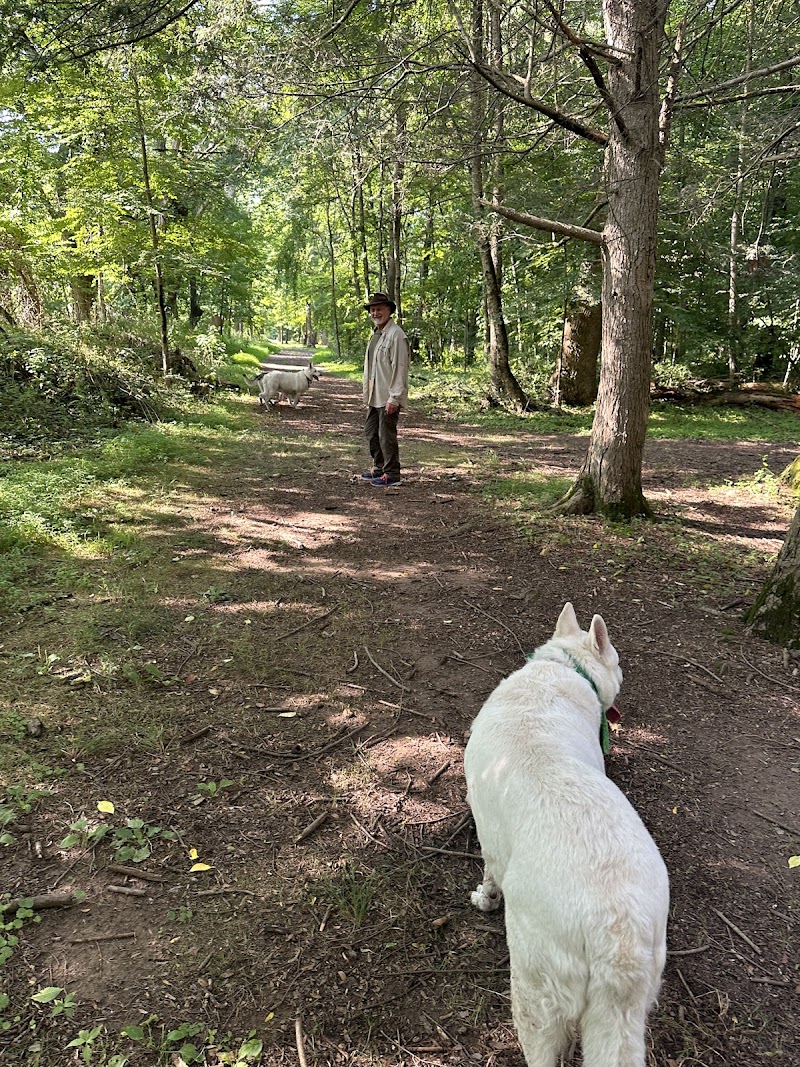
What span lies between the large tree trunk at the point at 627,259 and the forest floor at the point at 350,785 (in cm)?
66

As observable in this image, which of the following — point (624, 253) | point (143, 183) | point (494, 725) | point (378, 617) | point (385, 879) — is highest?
point (143, 183)

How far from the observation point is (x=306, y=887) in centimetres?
236

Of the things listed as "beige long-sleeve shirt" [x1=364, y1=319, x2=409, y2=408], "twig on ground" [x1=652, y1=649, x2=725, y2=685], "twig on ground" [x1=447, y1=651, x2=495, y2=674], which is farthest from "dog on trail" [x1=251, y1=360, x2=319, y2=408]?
"twig on ground" [x1=652, y1=649, x2=725, y2=685]

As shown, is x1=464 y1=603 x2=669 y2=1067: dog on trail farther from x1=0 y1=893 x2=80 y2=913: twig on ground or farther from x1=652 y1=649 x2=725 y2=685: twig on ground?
x1=652 y1=649 x2=725 y2=685: twig on ground

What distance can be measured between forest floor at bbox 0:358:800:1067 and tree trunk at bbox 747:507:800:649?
129mm

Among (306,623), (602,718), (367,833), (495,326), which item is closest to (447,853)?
(367,833)

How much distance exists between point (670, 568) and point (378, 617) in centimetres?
273

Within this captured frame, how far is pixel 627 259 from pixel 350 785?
525cm

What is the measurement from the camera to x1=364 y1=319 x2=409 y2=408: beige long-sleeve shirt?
758 cm

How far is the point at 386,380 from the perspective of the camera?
771 centimetres

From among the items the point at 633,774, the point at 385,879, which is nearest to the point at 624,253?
the point at 633,774

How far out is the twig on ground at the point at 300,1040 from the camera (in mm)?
1782

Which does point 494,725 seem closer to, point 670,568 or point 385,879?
point 385,879

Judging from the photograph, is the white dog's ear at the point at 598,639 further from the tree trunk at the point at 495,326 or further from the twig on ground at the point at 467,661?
the tree trunk at the point at 495,326
